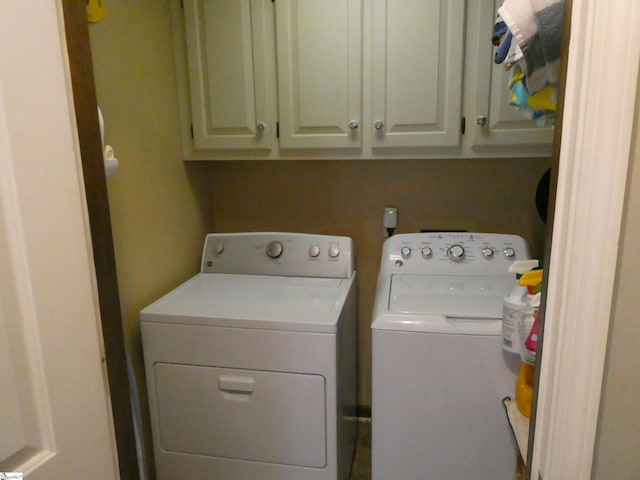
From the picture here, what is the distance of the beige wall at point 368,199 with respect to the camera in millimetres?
1942

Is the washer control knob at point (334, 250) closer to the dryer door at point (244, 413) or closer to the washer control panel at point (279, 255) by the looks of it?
the washer control panel at point (279, 255)

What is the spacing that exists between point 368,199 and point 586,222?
1564 millimetres

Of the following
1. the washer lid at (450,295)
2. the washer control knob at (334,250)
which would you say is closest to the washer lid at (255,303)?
the washer control knob at (334,250)

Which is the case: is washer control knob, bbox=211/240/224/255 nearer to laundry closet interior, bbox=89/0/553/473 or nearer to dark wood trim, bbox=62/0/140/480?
laundry closet interior, bbox=89/0/553/473

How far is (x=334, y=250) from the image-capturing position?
6.11 ft

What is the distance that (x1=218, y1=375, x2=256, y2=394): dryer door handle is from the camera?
1427 mm

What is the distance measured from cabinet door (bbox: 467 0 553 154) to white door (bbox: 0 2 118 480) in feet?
4.53

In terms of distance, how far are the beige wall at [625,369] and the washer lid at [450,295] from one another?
0.73 meters

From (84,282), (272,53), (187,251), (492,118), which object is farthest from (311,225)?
(84,282)

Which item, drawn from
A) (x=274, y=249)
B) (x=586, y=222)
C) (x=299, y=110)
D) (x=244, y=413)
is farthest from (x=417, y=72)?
(x=244, y=413)

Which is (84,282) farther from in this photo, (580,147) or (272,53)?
(272,53)

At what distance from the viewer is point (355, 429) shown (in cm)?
203

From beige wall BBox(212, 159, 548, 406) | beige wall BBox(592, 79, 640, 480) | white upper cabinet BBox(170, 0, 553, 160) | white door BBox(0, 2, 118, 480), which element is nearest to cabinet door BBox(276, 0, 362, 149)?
white upper cabinet BBox(170, 0, 553, 160)

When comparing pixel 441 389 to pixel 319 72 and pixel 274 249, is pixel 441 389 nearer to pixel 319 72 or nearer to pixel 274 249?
pixel 274 249
